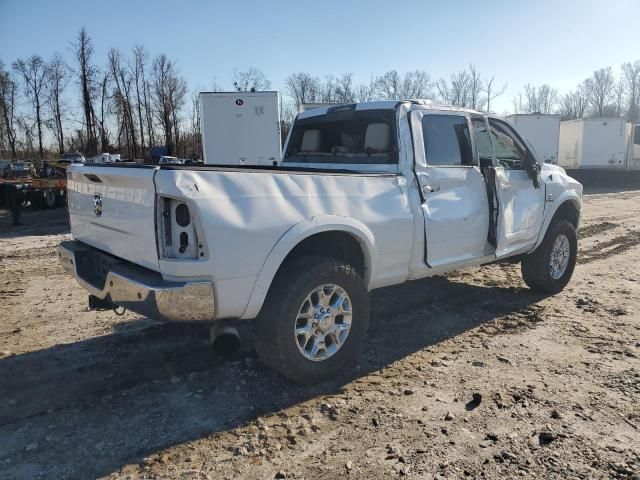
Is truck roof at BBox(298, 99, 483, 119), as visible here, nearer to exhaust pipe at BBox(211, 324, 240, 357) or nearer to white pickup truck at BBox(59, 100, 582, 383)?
white pickup truck at BBox(59, 100, 582, 383)

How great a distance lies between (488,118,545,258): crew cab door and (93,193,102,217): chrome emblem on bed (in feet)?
11.5

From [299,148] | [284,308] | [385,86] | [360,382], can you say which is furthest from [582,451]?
[385,86]

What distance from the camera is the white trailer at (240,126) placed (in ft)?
45.5

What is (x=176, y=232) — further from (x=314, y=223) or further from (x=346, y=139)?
(x=346, y=139)

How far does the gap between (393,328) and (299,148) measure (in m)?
2.09

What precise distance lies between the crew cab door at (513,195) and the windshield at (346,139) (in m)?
1.25

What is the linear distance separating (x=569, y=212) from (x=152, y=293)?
522 cm

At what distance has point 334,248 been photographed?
12.9ft

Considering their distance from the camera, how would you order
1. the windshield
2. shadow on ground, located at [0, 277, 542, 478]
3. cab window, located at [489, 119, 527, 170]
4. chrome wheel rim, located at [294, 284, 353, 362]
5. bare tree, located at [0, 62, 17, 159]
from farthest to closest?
bare tree, located at [0, 62, 17, 159] < cab window, located at [489, 119, 527, 170] < the windshield < chrome wheel rim, located at [294, 284, 353, 362] < shadow on ground, located at [0, 277, 542, 478]

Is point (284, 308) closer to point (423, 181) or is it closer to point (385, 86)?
point (423, 181)

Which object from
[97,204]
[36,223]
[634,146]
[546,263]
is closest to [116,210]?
[97,204]

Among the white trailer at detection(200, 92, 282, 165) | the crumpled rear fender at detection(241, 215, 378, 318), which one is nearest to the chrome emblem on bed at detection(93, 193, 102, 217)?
the crumpled rear fender at detection(241, 215, 378, 318)

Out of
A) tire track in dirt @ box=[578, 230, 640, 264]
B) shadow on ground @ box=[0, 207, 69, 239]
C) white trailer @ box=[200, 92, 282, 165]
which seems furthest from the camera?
white trailer @ box=[200, 92, 282, 165]

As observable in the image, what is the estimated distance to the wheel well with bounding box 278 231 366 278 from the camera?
370 cm
